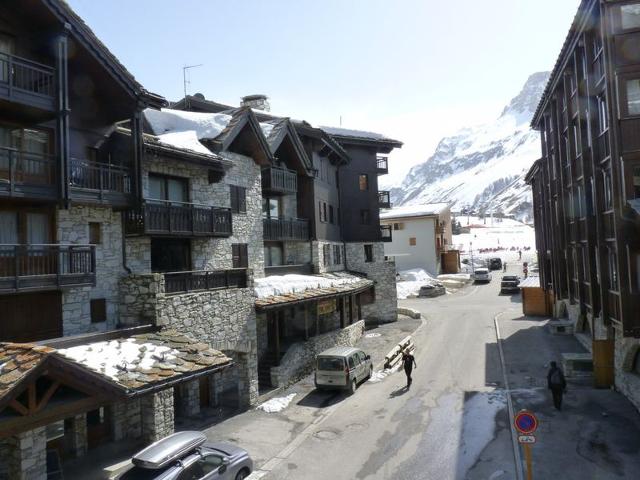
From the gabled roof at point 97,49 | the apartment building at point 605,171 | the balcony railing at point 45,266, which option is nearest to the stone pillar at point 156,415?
the balcony railing at point 45,266

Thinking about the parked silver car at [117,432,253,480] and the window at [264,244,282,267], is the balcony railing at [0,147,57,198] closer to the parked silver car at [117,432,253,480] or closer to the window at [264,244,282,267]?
the parked silver car at [117,432,253,480]

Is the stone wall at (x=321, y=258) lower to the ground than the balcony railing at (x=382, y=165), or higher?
lower

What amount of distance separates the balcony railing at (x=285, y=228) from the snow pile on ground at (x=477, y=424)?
44.1 feet

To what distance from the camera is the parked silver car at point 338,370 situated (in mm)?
21234

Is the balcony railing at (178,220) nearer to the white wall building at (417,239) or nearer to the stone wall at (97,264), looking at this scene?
the stone wall at (97,264)

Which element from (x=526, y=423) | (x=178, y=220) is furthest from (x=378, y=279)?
(x=526, y=423)

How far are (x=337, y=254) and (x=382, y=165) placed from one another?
31.8ft

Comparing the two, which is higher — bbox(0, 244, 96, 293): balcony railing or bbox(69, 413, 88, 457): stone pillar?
bbox(0, 244, 96, 293): balcony railing

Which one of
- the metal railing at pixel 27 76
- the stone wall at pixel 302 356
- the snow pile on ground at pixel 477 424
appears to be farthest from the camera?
the stone wall at pixel 302 356

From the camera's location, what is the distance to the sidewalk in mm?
13438

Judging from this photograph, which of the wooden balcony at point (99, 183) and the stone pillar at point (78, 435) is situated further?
the wooden balcony at point (99, 183)

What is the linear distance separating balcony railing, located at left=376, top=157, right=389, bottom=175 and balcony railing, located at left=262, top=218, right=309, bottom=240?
1223 centimetres

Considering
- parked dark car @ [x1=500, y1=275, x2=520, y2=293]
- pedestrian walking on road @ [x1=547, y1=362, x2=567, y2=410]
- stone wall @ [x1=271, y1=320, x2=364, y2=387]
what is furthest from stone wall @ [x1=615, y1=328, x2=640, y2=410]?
parked dark car @ [x1=500, y1=275, x2=520, y2=293]

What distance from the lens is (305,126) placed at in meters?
32.2
